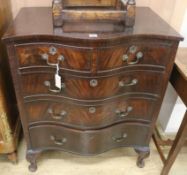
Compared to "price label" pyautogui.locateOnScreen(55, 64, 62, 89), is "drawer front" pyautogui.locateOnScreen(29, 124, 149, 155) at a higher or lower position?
lower

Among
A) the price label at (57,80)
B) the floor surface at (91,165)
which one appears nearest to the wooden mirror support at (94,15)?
the price label at (57,80)

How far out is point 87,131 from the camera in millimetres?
1192

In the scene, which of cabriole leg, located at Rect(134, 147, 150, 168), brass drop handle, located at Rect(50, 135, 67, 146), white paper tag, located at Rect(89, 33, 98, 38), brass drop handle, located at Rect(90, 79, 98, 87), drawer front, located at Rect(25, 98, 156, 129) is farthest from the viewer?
cabriole leg, located at Rect(134, 147, 150, 168)

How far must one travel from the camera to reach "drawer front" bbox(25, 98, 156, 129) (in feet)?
3.67

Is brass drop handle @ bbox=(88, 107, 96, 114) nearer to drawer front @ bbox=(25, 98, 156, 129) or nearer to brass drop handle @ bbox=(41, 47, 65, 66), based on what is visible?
drawer front @ bbox=(25, 98, 156, 129)

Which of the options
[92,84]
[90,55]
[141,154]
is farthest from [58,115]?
[141,154]

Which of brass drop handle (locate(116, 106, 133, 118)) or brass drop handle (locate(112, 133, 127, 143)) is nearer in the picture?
brass drop handle (locate(116, 106, 133, 118))

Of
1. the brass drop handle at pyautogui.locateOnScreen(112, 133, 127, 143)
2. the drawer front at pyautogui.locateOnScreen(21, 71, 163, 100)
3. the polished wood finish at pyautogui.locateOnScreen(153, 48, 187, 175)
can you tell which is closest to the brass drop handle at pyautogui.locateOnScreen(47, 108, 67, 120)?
the drawer front at pyautogui.locateOnScreen(21, 71, 163, 100)

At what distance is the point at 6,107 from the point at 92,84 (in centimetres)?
55

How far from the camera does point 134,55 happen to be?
3.25 feet

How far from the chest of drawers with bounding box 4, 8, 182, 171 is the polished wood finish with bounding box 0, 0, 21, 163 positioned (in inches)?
4.5

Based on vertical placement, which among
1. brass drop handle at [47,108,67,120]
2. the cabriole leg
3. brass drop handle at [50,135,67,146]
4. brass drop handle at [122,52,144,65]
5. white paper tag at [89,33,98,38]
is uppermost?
white paper tag at [89,33,98,38]

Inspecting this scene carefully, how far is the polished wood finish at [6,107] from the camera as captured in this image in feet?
3.80

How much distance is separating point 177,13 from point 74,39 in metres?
0.82
